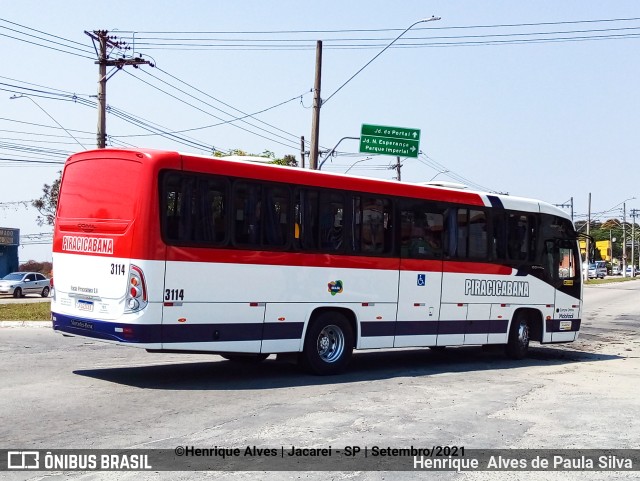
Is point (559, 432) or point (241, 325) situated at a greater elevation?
point (241, 325)

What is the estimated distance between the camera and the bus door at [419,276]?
15133mm

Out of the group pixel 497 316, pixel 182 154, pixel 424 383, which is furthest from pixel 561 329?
pixel 182 154

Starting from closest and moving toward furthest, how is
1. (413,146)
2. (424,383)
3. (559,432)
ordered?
(559,432)
(424,383)
(413,146)

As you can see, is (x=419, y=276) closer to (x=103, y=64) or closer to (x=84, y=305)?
(x=84, y=305)

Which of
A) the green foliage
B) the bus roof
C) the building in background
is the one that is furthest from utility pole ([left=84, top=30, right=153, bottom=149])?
the building in background

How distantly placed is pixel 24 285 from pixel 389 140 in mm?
24938

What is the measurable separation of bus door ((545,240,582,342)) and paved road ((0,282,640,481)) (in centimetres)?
150

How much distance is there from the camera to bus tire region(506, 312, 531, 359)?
1770cm

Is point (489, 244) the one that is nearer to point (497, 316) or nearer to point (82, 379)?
point (497, 316)

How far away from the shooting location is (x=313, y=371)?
538 inches

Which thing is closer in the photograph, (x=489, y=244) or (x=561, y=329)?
(x=489, y=244)

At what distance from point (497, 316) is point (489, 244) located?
56.9 inches

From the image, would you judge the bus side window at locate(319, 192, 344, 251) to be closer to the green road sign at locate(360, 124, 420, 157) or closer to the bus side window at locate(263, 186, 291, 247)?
the bus side window at locate(263, 186, 291, 247)

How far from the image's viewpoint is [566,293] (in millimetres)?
19078
